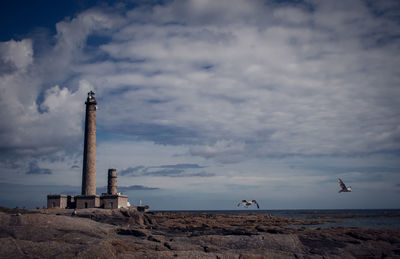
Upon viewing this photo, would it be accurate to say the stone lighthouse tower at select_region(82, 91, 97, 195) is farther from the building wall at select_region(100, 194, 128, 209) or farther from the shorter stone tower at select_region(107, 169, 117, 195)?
the shorter stone tower at select_region(107, 169, 117, 195)

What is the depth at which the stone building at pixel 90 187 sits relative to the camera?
60.1 metres

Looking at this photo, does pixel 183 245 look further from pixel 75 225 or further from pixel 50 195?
pixel 50 195

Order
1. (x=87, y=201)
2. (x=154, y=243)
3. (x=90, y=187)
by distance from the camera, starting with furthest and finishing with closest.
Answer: (x=90, y=187) < (x=87, y=201) < (x=154, y=243)

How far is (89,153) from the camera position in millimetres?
63906

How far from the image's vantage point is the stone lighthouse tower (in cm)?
6278

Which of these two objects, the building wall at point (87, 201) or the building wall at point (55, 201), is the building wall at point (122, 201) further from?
the building wall at point (55, 201)

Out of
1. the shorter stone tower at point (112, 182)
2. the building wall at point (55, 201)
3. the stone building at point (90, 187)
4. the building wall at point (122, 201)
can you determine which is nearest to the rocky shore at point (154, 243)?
the building wall at point (122, 201)

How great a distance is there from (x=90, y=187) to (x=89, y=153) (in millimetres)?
5811

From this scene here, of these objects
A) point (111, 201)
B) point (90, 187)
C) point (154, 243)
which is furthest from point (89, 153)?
point (154, 243)

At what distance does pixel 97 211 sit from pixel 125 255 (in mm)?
35372

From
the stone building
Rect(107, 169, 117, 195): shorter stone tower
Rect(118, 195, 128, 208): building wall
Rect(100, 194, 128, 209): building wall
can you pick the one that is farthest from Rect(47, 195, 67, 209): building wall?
Rect(107, 169, 117, 195): shorter stone tower

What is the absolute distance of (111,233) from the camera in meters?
28.7

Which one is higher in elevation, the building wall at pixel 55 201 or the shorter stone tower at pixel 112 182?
the shorter stone tower at pixel 112 182

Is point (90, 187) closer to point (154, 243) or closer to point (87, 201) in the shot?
point (87, 201)
